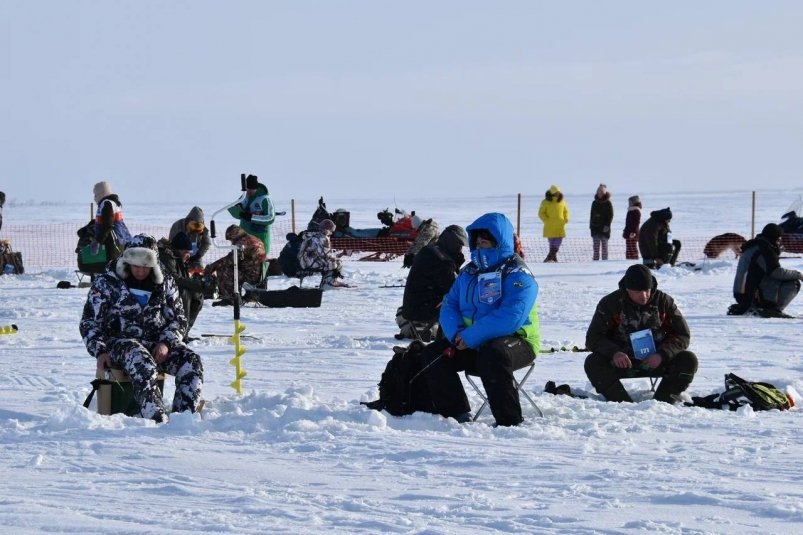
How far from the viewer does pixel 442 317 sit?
744cm

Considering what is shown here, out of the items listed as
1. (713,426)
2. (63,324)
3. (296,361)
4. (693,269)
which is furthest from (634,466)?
(693,269)

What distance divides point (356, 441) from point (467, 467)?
79cm

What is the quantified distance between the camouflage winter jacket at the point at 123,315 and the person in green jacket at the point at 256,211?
27.1 ft

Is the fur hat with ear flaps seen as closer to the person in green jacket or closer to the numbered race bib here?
the numbered race bib

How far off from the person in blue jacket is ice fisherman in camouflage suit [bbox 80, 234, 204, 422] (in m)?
1.47

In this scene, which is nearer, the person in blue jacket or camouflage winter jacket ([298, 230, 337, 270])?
the person in blue jacket

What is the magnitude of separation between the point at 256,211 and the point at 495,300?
9034mm

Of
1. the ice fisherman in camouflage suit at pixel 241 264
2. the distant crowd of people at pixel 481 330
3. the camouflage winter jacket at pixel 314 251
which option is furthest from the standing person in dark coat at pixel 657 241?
the distant crowd of people at pixel 481 330

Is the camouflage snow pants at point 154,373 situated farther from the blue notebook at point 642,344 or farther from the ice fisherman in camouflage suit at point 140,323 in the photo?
the blue notebook at point 642,344

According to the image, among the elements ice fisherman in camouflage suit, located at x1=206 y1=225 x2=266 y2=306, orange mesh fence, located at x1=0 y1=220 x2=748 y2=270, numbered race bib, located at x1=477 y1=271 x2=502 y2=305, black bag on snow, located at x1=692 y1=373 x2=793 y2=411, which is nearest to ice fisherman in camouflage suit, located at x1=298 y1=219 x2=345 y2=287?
ice fisherman in camouflage suit, located at x1=206 y1=225 x2=266 y2=306

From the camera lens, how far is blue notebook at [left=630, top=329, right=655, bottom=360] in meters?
8.02

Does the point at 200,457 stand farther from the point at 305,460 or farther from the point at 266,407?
the point at 266,407

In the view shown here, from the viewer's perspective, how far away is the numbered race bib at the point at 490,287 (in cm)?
725

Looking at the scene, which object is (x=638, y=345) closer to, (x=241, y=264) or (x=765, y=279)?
(x=765, y=279)
